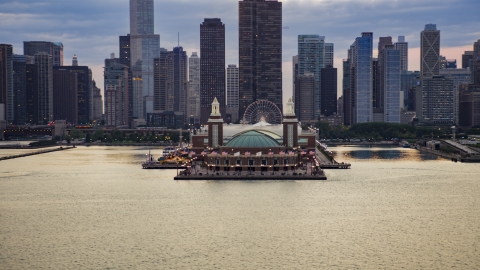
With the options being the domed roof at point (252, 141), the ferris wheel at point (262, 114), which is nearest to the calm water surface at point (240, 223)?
the domed roof at point (252, 141)

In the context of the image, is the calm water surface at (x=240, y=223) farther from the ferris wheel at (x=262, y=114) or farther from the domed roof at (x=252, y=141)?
the ferris wheel at (x=262, y=114)

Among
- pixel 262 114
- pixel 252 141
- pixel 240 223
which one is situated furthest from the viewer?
pixel 262 114

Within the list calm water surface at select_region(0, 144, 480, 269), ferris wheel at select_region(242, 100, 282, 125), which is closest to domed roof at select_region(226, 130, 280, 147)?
calm water surface at select_region(0, 144, 480, 269)

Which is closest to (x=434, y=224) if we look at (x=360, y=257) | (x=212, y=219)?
(x=360, y=257)

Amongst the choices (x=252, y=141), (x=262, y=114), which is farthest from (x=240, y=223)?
(x=262, y=114)

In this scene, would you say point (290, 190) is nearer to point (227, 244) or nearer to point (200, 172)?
point (200, 172)

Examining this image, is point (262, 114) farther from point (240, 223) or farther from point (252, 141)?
point (240, 223)

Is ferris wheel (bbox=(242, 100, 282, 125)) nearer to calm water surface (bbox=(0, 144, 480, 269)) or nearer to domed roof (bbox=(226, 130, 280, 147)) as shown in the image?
domed roof (bbox=(226, 130, 280, 147))
